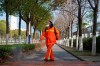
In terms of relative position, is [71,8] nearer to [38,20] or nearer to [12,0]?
[38,20]

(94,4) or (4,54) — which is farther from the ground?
(94,4)

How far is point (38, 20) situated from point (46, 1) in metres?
14.0

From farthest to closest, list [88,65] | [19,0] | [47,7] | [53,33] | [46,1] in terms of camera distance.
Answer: [47,7]
[46,1]
[19,0]
[53,33]
[88,65]

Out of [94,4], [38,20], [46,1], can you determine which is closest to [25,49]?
[94,4]

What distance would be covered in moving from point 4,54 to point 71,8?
137 ft

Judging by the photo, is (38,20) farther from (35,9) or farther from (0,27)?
(0,27)

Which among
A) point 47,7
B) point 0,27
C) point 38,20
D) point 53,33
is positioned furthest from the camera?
point 0,27

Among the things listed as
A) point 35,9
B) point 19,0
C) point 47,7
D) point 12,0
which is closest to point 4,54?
point 12,0

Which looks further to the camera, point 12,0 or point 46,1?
point 46,1

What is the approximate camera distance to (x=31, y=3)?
44062 millimetres

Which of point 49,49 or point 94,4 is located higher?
point 94,4

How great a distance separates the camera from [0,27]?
5719 inches

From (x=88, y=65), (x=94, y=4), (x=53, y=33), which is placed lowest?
(x=88, y=65)

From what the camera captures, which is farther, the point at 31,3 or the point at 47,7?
the point at 47,7
